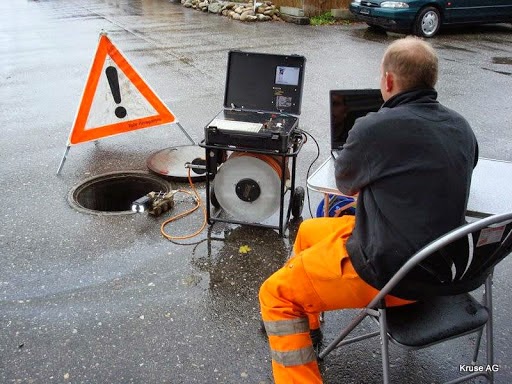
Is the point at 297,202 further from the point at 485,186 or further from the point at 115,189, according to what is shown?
the point at 115,189

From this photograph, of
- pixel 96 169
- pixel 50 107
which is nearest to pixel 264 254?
pixel 96 169

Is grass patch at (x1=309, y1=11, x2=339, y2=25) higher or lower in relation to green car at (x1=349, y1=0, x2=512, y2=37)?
lower

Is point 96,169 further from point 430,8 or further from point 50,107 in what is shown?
point 430,8

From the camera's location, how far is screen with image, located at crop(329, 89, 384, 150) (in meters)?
3.20

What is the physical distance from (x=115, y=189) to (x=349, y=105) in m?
2.61

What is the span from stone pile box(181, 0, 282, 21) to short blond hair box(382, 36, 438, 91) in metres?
12.4

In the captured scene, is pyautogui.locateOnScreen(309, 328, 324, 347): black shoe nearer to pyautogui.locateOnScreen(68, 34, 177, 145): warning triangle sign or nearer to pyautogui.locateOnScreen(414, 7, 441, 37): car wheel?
pyautogui.locateOnScreen(68, 34, 177, 145): warning triangle sign

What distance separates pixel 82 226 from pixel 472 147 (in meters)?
3.01

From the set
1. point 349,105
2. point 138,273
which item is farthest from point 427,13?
point 138,273

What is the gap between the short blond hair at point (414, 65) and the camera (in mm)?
2113

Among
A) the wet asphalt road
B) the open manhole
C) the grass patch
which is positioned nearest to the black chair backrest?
the wet asphalt road

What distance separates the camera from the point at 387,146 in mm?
1994

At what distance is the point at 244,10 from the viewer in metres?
14.4

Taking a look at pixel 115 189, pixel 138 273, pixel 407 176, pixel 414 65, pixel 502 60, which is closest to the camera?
pixel 407 176
